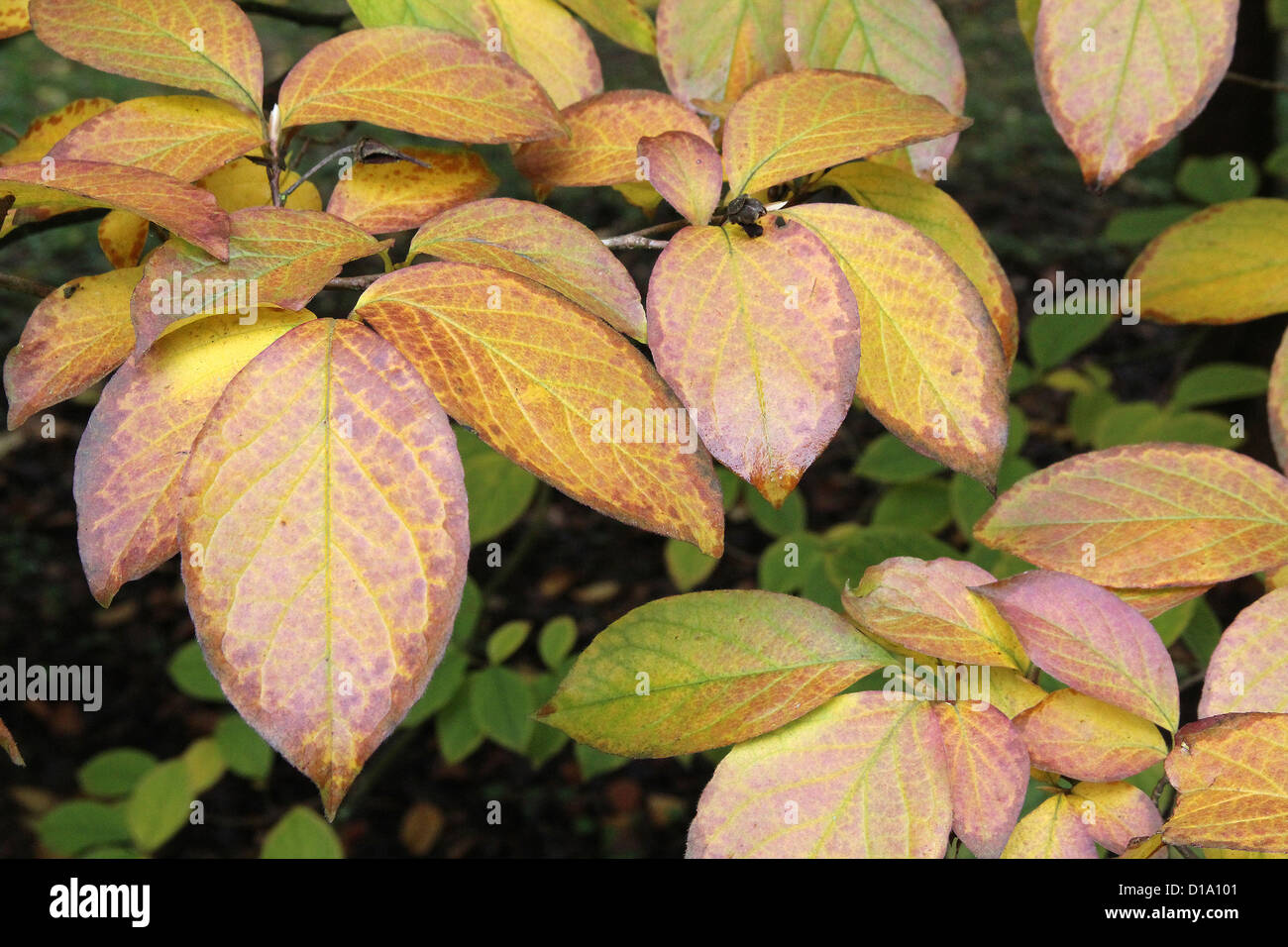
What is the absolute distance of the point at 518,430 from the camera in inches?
19.1

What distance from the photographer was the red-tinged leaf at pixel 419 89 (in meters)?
0.60

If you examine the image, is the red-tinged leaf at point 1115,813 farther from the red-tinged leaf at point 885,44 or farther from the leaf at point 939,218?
the red-tinged leaf at point 885,44

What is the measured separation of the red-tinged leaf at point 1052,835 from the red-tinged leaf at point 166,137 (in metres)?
0.56

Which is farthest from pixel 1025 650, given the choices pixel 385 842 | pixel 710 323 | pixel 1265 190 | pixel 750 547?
pixel 750 547

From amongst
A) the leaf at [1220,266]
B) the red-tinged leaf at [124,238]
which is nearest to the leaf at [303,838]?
the red-tinged leaf at [124,238]

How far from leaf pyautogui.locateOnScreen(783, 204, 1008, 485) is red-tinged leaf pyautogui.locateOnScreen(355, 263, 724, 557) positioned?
0.42 ft

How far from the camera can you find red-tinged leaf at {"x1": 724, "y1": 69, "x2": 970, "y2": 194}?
0.60 meters

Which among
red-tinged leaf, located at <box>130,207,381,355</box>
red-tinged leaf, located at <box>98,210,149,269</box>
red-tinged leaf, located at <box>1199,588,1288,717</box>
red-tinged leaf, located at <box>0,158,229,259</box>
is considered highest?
red-tinged leaf, located at <box>98,210,149,269</box>

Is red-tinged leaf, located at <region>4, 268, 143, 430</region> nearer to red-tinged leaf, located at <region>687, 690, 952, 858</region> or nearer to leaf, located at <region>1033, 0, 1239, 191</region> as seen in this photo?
red-tinged leaf, located at <region>687, 690, 952, 858</region>

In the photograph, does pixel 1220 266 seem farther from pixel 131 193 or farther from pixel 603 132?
pixel 131 193

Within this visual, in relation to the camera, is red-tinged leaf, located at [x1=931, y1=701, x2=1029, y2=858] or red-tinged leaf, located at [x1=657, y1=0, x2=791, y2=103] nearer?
red-tinged leaf, located at [x1=931, y1=701, x2=1029, y2=858]

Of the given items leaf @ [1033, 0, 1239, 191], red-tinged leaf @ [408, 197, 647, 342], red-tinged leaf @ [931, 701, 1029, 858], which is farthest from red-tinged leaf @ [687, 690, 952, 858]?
leaf @ [1033, 0, 1239, 191]

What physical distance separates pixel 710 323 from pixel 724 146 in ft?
0.51
